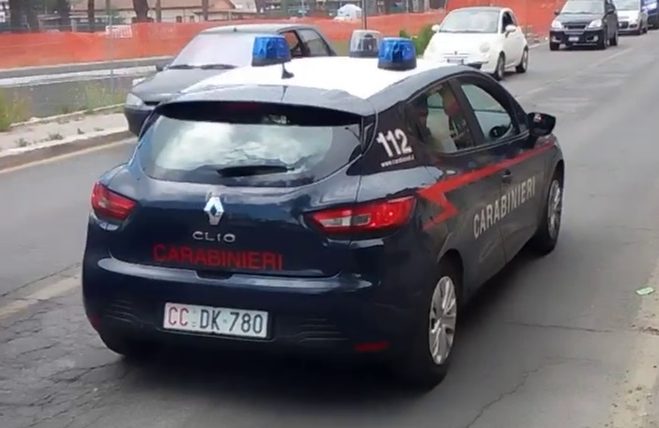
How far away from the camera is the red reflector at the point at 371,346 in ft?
16.2

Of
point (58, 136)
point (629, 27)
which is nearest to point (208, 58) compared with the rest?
point (58, 136)

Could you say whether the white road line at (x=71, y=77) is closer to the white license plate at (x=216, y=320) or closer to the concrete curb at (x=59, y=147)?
the concrete curb at (x=59, y=147)

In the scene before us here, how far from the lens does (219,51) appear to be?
49.5 feet

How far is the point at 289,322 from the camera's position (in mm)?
4895

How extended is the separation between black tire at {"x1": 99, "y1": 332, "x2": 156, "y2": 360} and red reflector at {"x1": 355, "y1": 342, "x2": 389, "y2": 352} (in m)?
1.17

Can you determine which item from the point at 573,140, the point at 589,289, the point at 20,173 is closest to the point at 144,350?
the point at 589,289

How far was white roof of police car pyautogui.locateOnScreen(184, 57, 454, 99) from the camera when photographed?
18.0ft

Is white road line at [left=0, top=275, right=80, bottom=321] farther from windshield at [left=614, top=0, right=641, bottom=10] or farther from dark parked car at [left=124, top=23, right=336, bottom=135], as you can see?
windshield at [left=614, top=0, right=641, bottom=10]

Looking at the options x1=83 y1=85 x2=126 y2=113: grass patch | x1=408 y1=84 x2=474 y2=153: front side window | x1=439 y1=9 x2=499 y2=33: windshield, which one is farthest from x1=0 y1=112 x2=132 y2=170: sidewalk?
x1=439 y1=9 x2=499 y2=33: windshield

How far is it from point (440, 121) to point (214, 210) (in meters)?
1.47

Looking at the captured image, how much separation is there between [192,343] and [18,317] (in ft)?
6.62

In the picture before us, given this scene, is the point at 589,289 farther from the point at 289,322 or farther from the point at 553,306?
the point at 289,322

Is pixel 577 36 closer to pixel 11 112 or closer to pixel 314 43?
pixel 314 43

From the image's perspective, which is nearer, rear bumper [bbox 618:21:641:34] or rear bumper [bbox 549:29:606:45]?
rear bumper [bbox 549:29:606:45]
